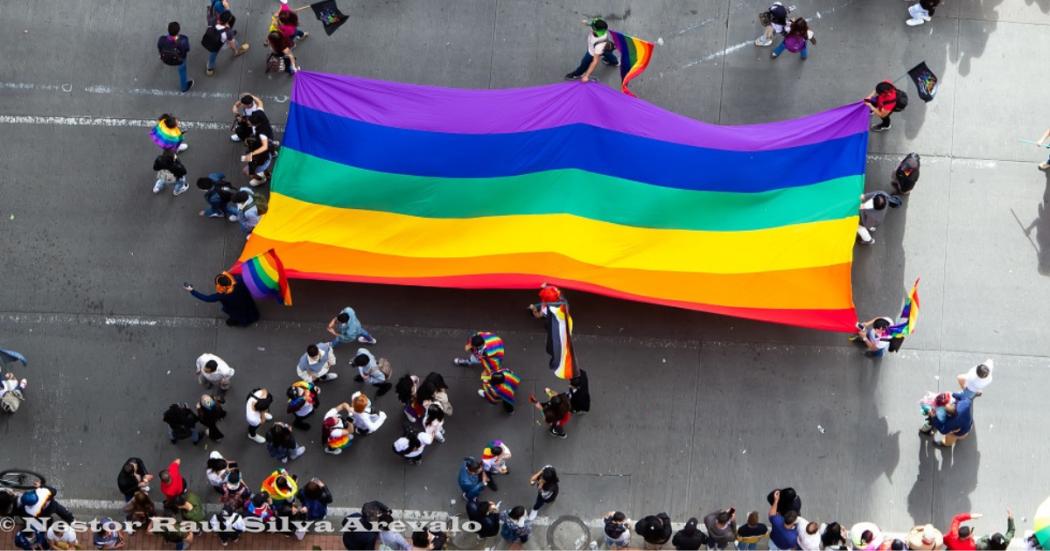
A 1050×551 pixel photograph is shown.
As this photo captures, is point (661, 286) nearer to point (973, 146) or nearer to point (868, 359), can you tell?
point (868, 359)

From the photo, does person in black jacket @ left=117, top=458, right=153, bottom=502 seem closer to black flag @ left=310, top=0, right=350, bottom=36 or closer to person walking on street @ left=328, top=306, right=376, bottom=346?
person walking on street @ left=328, top=306, right=376, bottom=346

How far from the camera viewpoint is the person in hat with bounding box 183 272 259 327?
13414 mm

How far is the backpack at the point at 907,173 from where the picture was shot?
14461 mm

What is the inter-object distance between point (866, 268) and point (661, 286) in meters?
2.79

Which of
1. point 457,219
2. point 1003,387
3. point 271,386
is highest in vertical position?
point 457,219

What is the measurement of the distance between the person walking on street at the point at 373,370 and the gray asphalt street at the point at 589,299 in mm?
373

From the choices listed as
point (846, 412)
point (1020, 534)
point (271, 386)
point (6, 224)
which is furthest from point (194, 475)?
point (1020, 534)

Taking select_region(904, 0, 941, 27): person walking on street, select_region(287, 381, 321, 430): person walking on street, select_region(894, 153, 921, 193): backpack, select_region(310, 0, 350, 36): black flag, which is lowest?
select_region(287, 381, 321, 430): person walking on street

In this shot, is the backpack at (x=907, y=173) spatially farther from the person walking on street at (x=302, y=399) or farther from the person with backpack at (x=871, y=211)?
the person walking on street at (x=302, y=399)

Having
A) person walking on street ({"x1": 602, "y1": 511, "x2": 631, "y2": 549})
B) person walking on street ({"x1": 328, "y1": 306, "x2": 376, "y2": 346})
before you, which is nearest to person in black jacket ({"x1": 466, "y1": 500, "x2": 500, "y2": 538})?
person walking on street ({"x1": 602, "y1": 511, "x2": 631, "y2": 549})

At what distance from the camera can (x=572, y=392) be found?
13.5m

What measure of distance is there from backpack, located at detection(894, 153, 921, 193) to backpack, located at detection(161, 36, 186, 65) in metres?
8.77

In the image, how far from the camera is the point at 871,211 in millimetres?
14305

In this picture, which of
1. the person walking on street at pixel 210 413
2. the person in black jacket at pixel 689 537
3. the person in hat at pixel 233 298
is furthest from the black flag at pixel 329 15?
the person in black jacket at pixel 689 537
